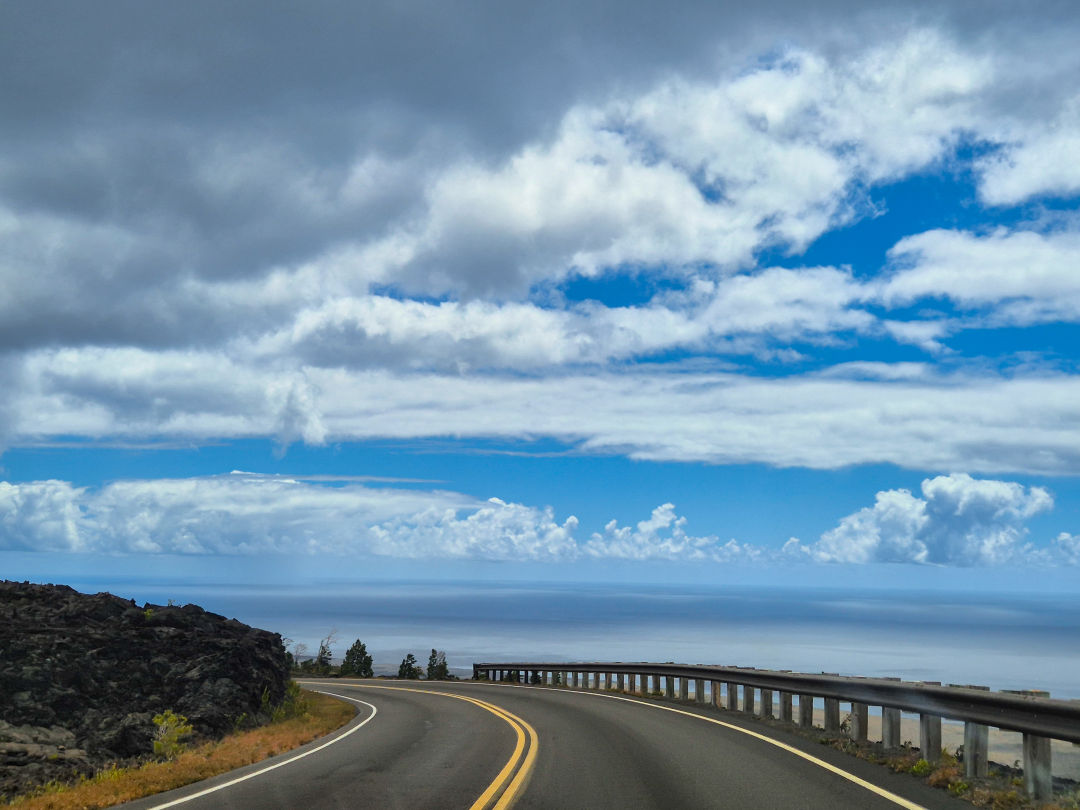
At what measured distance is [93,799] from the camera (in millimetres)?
10406

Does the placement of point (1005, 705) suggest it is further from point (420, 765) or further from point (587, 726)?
point (587, 726)

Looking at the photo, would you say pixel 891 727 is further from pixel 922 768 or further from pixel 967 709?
pixel 967 709

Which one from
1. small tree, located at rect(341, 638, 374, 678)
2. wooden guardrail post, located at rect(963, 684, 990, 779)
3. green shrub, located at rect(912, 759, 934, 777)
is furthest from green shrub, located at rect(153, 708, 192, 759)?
small tree, located at rect(341, 638, 374, 678)

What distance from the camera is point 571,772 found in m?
11.2

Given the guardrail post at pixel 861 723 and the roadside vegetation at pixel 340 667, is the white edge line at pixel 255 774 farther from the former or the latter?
the roadside vegetation at pixel 340 667

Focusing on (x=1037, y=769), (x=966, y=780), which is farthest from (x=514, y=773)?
(x=1037, y=769)

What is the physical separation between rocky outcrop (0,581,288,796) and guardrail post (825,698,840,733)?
1203cm

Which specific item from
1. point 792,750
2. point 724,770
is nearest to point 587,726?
point 792,750

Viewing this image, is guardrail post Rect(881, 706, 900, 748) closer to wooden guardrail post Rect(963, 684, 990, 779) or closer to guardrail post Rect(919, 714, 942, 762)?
guardrail post Rect(919, 714, 942, 762)

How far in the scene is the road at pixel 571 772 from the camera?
366 inches

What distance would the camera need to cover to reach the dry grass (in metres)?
10.4

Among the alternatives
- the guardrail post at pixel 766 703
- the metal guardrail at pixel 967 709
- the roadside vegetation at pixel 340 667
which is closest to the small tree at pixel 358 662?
the roadside vegetation at pixel 340 667

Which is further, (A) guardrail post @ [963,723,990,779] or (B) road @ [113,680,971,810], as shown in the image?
(A) guardrail post @ [963,723,990,779]

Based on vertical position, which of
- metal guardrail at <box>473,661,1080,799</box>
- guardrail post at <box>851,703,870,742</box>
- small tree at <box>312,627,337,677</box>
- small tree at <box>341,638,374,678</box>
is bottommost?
small tree at <box>341,638,374,678</box>
